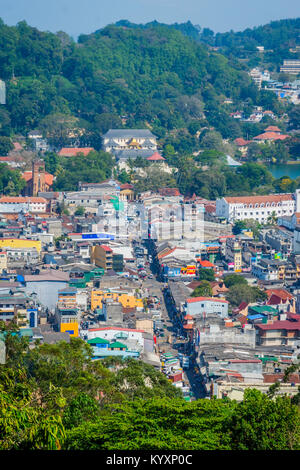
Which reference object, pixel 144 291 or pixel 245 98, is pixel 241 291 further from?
pixel 245 98

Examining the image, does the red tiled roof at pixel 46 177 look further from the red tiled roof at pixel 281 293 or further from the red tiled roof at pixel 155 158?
the red tiled roof at pixel 281 293

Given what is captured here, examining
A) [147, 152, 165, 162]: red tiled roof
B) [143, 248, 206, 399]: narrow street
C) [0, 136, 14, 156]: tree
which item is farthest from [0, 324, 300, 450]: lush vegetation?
[0, 136, 14, 156]: tree

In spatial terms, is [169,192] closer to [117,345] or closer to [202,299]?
[202,299]

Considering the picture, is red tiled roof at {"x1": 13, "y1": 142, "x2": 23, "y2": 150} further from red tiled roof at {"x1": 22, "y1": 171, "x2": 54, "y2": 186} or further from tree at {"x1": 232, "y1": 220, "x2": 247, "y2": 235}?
tree at {"x1": 232, "y1": 220, "x2": 247, "y2": 235}

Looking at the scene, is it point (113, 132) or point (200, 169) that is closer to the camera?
point (200, 169)

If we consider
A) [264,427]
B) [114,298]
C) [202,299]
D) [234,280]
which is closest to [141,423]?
[264,427]
